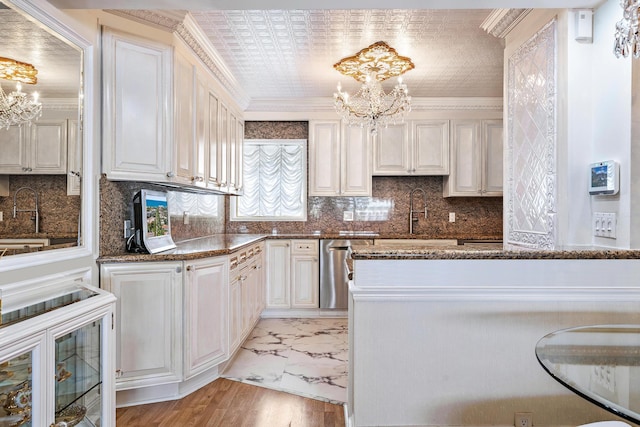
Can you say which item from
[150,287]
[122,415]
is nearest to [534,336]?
[150,287]

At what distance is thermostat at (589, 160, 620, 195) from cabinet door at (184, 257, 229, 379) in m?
2.33

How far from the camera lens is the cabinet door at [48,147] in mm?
1838

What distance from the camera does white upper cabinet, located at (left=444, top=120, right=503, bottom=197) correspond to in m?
4.92

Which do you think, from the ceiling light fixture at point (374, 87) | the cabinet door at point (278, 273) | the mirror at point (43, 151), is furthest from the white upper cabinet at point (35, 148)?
the cabinet door at point (278, 273)

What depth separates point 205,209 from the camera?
14.4 feet

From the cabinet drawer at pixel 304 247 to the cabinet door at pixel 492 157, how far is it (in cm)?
213

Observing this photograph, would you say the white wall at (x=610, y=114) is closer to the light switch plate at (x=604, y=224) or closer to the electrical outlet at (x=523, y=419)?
the light switch plate at (x=604, y=224)

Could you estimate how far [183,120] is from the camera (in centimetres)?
291

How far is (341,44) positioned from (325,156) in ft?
5.80

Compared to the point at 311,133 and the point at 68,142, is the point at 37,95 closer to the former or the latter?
the point at 68,142

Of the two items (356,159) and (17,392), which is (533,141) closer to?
(356,159)

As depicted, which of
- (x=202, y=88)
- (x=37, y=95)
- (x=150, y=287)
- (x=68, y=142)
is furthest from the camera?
(x=202, y=88)

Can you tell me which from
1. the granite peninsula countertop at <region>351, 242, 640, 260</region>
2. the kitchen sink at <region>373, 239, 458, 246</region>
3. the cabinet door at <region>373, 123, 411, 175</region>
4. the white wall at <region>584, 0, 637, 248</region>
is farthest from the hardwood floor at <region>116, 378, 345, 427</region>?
the cabinet door at <region>373, 123, 411, 175</region>

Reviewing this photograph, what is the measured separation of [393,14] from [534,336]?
2.18 m
